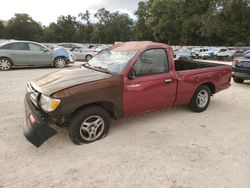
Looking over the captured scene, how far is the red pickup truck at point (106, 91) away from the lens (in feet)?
12.0

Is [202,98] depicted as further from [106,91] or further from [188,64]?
[106,91]

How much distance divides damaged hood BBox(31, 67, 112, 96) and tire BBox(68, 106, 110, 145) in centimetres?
47

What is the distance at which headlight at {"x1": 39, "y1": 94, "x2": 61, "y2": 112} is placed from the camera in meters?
3.57

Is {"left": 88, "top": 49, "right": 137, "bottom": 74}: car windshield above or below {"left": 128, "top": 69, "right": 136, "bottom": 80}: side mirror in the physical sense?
above

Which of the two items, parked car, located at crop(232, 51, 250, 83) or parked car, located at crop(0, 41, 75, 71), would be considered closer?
parked car, located at crop(232, 51, 250, 83)

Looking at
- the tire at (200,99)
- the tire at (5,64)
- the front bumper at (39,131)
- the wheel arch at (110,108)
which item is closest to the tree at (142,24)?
the tire at (5,64)

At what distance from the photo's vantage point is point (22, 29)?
6969cm

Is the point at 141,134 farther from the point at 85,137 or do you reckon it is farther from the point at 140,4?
the point at 140,4

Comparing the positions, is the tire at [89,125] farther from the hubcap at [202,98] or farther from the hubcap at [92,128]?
the hubcap at [202,98]

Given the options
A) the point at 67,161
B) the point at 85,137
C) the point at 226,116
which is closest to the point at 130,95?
the point at 85,137

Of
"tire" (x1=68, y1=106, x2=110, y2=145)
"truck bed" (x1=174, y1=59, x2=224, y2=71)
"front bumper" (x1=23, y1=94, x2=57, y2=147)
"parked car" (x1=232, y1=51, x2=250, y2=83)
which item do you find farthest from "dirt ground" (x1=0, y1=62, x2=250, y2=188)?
"parked car" (x1=232, y1=51, x2=250, y2=83)

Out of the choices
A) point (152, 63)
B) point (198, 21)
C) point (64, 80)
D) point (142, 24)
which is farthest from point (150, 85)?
point (142, 24)

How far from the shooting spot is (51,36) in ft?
231

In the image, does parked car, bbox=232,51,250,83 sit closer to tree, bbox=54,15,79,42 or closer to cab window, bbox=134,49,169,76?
cab window, bbox=134,49,169,76
